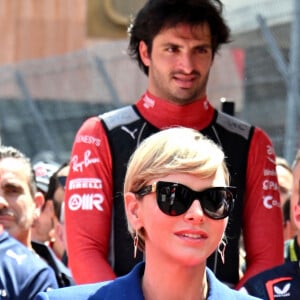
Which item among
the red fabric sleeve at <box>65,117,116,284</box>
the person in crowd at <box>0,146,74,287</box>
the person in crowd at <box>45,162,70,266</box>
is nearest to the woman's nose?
the red fabric sleeve at <box>65,117,116,284</box>

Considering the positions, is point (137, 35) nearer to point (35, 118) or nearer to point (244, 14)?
point (244, 14)

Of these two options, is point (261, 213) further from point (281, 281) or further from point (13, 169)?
point (13, 169)

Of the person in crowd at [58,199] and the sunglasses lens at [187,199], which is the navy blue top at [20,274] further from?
the person in crowd at [58,199]

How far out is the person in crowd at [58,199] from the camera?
811 centimetres

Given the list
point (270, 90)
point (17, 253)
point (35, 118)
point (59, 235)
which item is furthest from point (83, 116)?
point (17, 253)

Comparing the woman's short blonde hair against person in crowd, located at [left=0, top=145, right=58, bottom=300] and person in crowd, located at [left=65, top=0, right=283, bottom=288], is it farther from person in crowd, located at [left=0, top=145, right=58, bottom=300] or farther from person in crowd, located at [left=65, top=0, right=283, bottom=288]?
person in crowd, located at [left=0, top=145, right=58, bottom=300]

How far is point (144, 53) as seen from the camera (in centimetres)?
583

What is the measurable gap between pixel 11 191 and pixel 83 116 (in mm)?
6314

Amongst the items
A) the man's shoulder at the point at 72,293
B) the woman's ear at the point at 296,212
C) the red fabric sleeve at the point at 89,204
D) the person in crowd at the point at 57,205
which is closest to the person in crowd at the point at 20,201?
the person in crowd at the point at 57,205

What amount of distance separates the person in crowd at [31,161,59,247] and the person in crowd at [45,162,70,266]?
0.37ft

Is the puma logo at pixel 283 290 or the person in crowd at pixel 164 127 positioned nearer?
the puma logo at pixel 283 290

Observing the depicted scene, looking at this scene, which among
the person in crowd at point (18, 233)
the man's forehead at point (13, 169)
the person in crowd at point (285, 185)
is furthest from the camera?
the person in crowd at point (285, 185)

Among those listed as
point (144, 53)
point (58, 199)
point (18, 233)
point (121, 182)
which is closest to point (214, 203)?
point (121, 182)

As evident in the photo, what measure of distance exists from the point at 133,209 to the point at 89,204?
1491 mm
